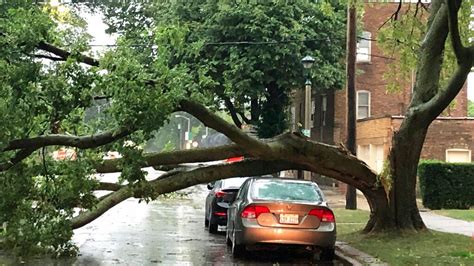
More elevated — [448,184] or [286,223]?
[448,184]

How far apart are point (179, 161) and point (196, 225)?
22.8 feet

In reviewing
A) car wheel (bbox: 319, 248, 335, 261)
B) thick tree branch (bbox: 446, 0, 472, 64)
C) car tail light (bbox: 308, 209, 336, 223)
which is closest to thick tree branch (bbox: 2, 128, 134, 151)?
car tail light (bbox: 308, 209, 336, 223)

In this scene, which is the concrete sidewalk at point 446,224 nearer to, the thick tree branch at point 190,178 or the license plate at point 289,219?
the thick tree branch at point 190,178

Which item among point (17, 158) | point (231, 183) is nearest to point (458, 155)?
point (231, 183)

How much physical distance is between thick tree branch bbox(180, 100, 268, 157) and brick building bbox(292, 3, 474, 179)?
20.5 metres

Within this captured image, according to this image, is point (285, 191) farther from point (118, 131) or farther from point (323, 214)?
point (118, 131)

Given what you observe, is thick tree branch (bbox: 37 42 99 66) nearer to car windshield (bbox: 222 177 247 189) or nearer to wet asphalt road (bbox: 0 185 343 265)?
wet asphalt road (bbox: 0 185 343 265)

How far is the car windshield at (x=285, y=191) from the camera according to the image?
1311 cm

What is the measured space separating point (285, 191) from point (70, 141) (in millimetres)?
4135

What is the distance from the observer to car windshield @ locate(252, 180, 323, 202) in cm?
1311

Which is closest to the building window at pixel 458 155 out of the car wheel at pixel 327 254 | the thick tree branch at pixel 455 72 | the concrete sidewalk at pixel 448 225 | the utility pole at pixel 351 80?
the concrete sidewalk at pixel 448 225

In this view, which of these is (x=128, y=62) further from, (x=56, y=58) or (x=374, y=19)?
(x=374, y=19)

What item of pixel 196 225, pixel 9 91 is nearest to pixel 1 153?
pixel 9 91

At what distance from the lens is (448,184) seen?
25016 millimetres
